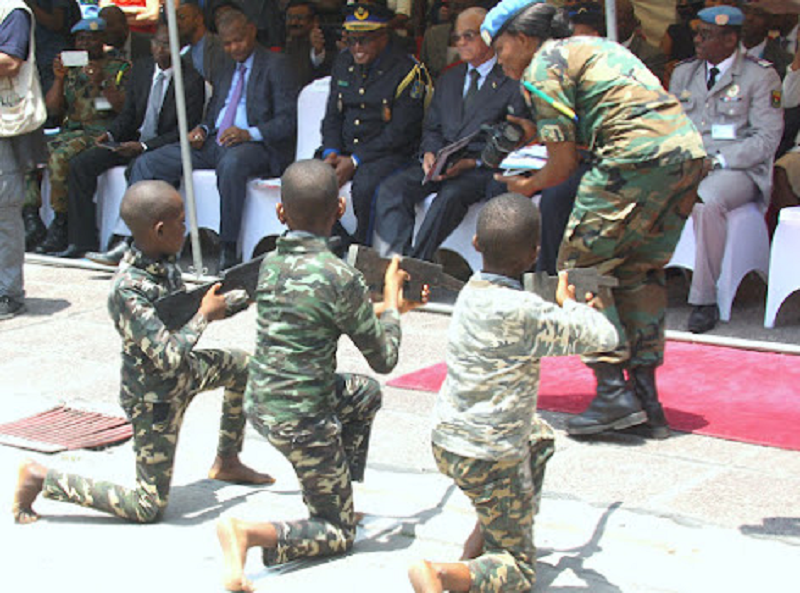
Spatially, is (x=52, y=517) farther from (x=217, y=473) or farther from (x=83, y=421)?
(x=83, y=421)

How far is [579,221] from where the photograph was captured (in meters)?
5.07

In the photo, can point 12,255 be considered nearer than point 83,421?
No

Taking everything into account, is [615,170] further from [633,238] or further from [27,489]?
[27,489]

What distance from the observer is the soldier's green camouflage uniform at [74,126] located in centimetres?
968

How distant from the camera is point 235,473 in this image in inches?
185

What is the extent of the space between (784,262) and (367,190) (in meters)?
2.64

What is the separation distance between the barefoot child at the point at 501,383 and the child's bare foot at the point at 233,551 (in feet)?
2.07

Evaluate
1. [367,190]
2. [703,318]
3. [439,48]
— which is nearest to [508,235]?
[703,318]

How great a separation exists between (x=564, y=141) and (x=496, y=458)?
6.19ft

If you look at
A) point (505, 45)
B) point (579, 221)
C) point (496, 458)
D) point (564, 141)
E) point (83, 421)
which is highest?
point (505, 45)

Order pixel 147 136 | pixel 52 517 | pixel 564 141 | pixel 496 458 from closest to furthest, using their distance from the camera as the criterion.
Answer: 1. pixel 496 458
2. pixel 52 517
3. pixel 564 141
4. pixel 147 136

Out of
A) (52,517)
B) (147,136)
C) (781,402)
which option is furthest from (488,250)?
(147,136)

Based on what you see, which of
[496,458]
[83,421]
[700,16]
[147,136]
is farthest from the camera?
[147,136]

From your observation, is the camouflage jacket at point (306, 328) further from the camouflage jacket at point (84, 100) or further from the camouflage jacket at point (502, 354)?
the camouflage jacket at point (84, 100)
